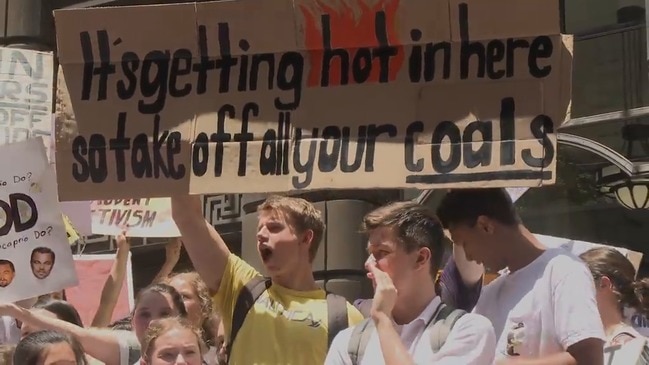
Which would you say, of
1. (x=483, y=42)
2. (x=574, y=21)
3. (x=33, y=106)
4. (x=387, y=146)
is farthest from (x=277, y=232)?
(x=574, y=21)

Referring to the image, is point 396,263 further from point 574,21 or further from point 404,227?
point 574,21

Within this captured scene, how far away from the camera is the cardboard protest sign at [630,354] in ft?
12.1

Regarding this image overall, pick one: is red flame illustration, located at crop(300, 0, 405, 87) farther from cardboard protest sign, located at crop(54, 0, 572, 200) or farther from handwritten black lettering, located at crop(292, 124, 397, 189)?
handwritten black lettering, located at crop(292, 124, 397, 189)

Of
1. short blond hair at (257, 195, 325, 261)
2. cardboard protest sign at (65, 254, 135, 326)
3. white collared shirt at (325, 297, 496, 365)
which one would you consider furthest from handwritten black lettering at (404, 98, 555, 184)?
cardboard protest sign at (65, 254, 135, 326)

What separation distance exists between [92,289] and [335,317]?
3021mm

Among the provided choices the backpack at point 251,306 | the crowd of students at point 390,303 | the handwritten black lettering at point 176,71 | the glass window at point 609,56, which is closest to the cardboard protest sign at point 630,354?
the crowd of students at point 390,303

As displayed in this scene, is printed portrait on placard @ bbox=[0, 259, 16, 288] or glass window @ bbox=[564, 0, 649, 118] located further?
glass window @ bbox=[564, 0, 649, 118]

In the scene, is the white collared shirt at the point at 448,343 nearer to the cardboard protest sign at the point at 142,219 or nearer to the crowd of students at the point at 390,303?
the crowd of students at the point at 390,303

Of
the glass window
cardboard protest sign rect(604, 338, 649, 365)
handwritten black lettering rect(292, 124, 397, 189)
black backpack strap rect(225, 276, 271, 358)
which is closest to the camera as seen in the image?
handwritten black lettering rect(292, 124, 397, 189)

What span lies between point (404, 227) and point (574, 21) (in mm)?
Answer: 5735

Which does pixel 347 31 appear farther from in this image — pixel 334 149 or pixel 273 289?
pixel 273 289

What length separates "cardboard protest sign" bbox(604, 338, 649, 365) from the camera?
145 inches

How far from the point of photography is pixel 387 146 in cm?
352

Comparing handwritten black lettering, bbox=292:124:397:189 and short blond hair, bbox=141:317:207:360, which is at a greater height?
handwritten black lettering, bbox=292:124:397:189
